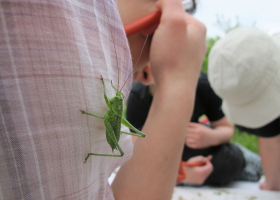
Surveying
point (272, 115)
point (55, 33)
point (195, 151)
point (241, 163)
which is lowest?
point (241, 163)

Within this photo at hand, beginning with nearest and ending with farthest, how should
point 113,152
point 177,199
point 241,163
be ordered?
1. point 113,152
2. point 177,199
3. point 241,163

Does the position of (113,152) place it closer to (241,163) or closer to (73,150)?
(73,150)

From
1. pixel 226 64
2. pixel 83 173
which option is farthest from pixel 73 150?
pixel 226 64

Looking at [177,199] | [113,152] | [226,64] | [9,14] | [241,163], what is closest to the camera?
[9,14]

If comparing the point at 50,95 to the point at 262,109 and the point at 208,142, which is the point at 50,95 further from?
the point at 208,142

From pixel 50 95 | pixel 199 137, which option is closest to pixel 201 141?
pixel 199 137

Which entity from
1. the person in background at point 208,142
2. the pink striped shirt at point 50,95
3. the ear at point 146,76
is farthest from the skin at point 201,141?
the pink striped shirt at point 50,95
